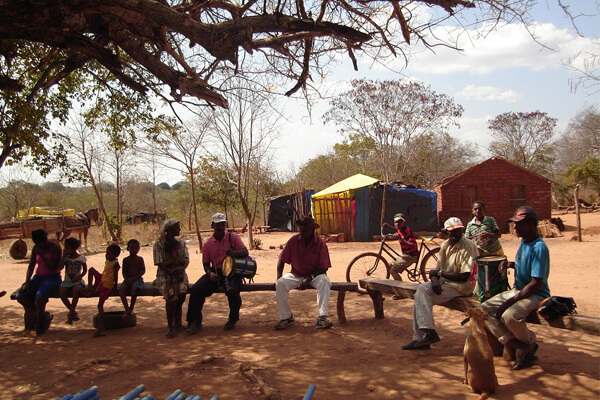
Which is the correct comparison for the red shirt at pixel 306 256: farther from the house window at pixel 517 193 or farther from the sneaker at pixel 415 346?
the house window at pixel 517 193

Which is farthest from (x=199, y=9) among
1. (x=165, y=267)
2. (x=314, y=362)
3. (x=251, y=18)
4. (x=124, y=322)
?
(x=314, y=362)

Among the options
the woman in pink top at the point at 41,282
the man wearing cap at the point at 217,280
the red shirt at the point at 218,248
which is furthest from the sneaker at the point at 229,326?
the woman in pink top at the point at 41,282

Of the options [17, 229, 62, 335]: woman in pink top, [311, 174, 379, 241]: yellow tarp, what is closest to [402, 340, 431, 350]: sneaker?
[17, 229, 62, 335]: woman in pink top

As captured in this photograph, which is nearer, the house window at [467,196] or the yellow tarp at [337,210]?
the yellow tarp at [337,210]

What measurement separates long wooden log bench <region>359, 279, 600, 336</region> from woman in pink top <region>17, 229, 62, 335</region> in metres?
4.09

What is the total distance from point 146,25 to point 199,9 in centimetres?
170

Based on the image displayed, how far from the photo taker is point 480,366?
11.9ft

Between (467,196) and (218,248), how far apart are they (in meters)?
17.1

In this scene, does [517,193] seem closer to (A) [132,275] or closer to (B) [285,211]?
(B) [285,211]

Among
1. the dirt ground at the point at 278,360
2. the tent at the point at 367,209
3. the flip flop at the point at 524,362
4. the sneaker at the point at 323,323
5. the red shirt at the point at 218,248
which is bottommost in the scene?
the dirt ground at the point at 278,360

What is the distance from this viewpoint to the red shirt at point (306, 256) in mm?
6098

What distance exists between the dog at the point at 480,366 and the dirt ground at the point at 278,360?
3.2 inches

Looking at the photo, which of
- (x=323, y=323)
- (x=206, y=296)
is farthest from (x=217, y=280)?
(x=323, y=323)

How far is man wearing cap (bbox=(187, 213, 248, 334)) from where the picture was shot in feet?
19.8
